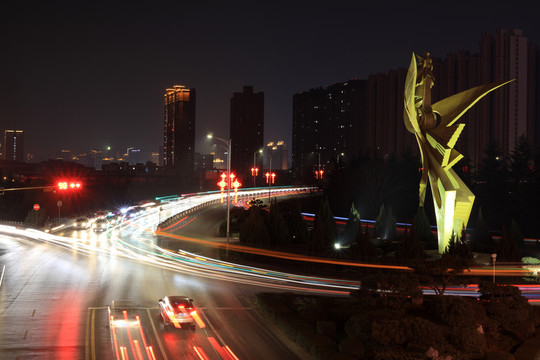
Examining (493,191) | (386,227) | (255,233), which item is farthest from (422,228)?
(493,191)

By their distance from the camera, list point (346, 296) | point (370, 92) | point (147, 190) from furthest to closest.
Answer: point (370, 92)
point (147, 190)
point (346, 296)

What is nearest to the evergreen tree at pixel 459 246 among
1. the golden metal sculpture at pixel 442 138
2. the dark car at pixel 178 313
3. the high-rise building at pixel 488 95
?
the golden metal sculpture at pixel 442 138

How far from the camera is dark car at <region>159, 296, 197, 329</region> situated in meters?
18.5

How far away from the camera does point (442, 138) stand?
31516 mm

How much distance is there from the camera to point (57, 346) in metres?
16.5

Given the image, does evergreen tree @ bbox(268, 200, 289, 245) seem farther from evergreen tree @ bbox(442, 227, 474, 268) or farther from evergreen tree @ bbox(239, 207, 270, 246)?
evergreen tree @ bbox(442, 227, 474, 268)

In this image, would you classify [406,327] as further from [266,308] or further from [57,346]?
[57,346]

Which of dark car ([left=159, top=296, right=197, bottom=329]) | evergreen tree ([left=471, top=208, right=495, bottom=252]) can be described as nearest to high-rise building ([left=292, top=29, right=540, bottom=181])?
evergreen tree ([left=471, top=208, right=495, bottom=252])

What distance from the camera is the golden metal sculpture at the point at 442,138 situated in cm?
3094

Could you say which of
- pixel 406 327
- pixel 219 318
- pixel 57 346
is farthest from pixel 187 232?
pixel 406 327

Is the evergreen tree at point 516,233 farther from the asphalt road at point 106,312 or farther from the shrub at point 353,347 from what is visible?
the shrub at point 353,347

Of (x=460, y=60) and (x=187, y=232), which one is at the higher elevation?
(x=460, y=60)

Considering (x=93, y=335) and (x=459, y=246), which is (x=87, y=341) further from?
(x=459, y=246)

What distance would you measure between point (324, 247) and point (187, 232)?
1596 cm
